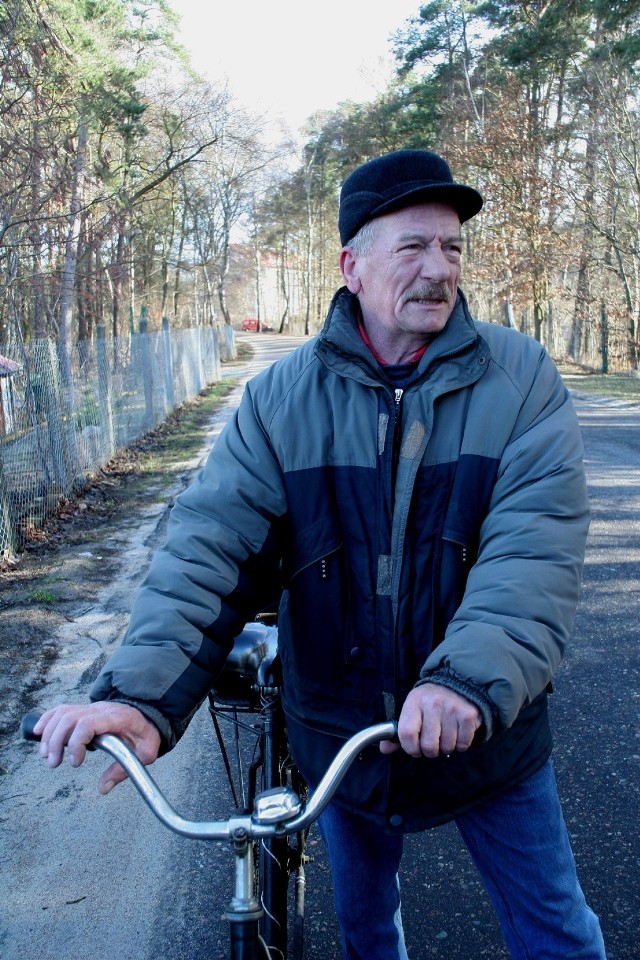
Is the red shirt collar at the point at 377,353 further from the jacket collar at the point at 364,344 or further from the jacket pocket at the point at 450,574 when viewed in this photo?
the jacket pocket at the point at 450,574

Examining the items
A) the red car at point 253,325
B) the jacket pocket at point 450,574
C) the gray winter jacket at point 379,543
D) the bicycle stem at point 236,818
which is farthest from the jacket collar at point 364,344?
the red car at point 253,325

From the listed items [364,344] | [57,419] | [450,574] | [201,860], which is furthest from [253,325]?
[450,574]

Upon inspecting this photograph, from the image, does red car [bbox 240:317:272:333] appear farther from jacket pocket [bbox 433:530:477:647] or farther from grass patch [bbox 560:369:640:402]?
jacket pocket [bbox 433:530:477:647]

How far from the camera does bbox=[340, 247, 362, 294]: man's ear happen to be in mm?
2141

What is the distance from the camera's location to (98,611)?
6.11 m

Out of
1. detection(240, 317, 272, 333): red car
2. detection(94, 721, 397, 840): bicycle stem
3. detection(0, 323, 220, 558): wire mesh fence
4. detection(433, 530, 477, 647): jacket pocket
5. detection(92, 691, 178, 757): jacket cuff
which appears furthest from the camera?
detection(240, 317, 272, 333): red car

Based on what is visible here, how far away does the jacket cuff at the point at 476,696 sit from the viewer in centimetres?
154

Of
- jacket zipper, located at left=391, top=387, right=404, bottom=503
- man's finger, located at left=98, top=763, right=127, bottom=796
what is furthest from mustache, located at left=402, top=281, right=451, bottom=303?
man's finger, located at left=98, top=763, right=127, bottom=796

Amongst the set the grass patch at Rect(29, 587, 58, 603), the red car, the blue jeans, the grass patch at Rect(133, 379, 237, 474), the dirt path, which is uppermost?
the red car

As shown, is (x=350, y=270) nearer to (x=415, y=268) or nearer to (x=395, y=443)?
(x=415, y=268)

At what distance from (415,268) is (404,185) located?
7.4 inches

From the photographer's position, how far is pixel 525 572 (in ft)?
5.51

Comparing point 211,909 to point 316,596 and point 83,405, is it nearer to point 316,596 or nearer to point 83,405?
point 316,596

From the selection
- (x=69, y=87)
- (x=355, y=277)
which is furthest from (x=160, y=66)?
(x=355, y=277)
